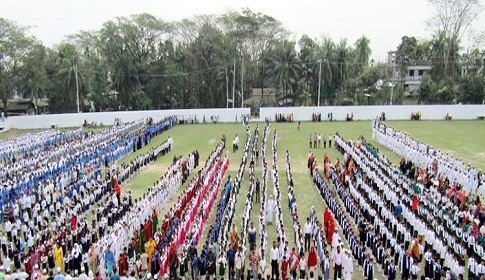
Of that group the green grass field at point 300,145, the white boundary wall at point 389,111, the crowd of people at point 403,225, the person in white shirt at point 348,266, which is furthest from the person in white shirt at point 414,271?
the white boundary wall at point 389,111

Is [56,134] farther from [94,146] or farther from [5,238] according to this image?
[5,238]

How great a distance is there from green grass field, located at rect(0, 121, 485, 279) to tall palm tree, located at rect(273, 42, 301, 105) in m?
7.68

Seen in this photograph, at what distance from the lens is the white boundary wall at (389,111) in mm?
31641

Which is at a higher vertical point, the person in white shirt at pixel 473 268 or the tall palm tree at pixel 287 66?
the tall palm tree at pixel 287 66

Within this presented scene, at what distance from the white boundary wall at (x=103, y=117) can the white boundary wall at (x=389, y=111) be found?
2831 millimetres

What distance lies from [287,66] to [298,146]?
15943 mm

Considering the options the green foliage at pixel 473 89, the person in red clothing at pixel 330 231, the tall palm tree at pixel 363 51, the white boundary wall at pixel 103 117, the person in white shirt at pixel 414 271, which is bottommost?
the person in white shirt at pixel 414 271

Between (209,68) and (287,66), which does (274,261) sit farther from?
(209,68)

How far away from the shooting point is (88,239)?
30.7 feet

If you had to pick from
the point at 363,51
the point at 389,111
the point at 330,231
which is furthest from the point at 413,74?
the point at 330,231

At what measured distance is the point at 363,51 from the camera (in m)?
42.7

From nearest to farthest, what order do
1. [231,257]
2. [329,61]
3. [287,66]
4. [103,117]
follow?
[231,257]
[103,117]
[287,66]
[329,61]

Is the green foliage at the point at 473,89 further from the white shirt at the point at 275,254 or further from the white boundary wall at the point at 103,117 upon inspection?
the white shirt at the point at 275,254

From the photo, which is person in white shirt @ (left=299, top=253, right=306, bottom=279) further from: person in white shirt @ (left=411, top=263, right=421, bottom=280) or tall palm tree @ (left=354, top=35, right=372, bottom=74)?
tall palm tree @ (left=354, top=35, right=372, bottom=74)
